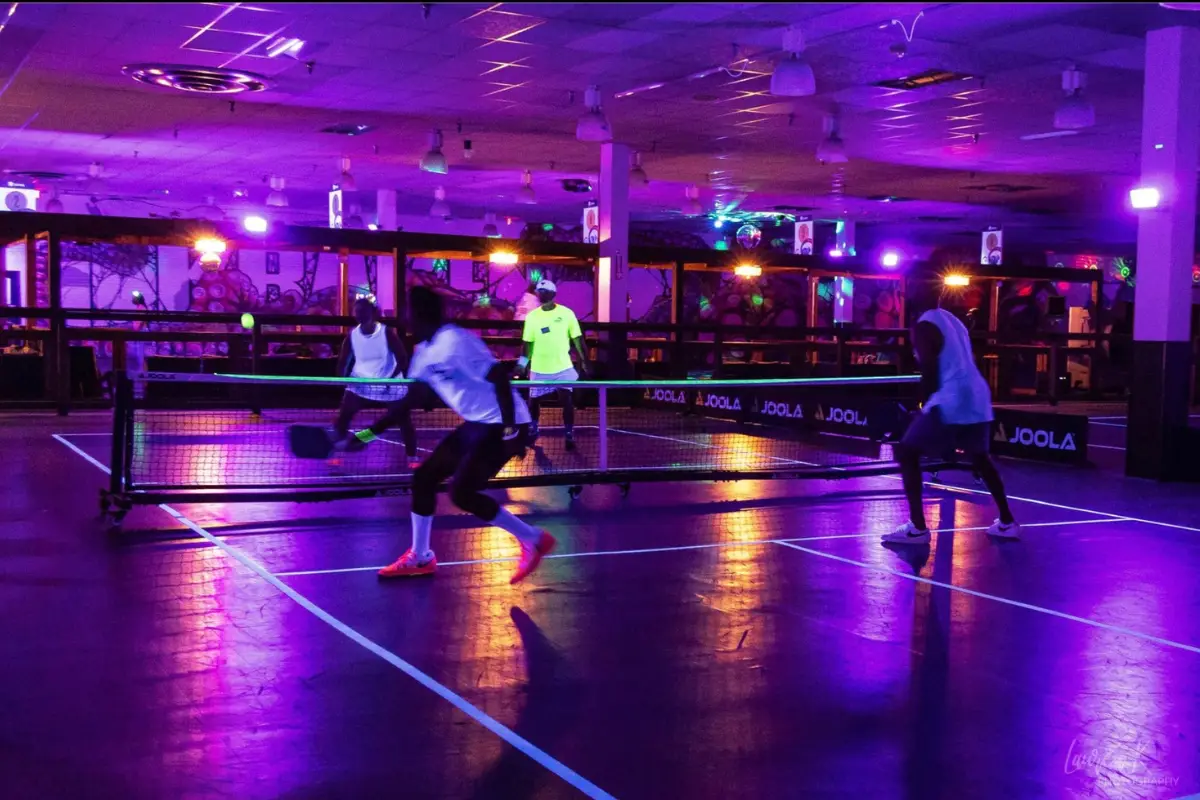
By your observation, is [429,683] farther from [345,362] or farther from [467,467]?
[345,362]

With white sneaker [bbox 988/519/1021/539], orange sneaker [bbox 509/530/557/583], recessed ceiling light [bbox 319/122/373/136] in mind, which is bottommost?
white sneaker [bbox 988/519/1021/539]

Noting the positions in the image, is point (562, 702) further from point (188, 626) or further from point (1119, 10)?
point (1119, 10)

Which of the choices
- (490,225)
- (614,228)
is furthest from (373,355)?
(490,225)

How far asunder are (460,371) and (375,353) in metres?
4.52

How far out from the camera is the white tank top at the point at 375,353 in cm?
1072

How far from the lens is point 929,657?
543 cm

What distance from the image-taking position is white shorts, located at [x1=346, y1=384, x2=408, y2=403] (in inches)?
410

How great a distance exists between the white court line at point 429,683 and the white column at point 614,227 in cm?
1380

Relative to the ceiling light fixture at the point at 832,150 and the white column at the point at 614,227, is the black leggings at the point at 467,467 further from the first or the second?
the white column at the point at 614,227

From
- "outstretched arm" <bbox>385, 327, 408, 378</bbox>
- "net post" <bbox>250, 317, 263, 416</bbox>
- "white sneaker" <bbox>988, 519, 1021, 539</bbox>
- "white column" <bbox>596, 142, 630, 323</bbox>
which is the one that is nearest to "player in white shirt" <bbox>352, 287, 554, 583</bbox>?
"white sneaker" <bbox>988, 519, 1021, 539</bbox>

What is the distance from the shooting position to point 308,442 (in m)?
6.33

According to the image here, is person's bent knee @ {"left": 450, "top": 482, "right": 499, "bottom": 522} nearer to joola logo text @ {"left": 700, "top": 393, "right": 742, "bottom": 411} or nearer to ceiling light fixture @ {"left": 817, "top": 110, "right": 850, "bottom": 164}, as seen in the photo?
ceiling light fixture @ {"left": 817, "top": 110, "right": 850, "bottom": 164}

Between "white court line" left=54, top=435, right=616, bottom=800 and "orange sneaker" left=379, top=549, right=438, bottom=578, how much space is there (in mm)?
566

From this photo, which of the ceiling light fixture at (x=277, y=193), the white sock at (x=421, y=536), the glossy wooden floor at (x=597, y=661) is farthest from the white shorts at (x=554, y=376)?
the ceiling light fixture at (x=277, y=193)
